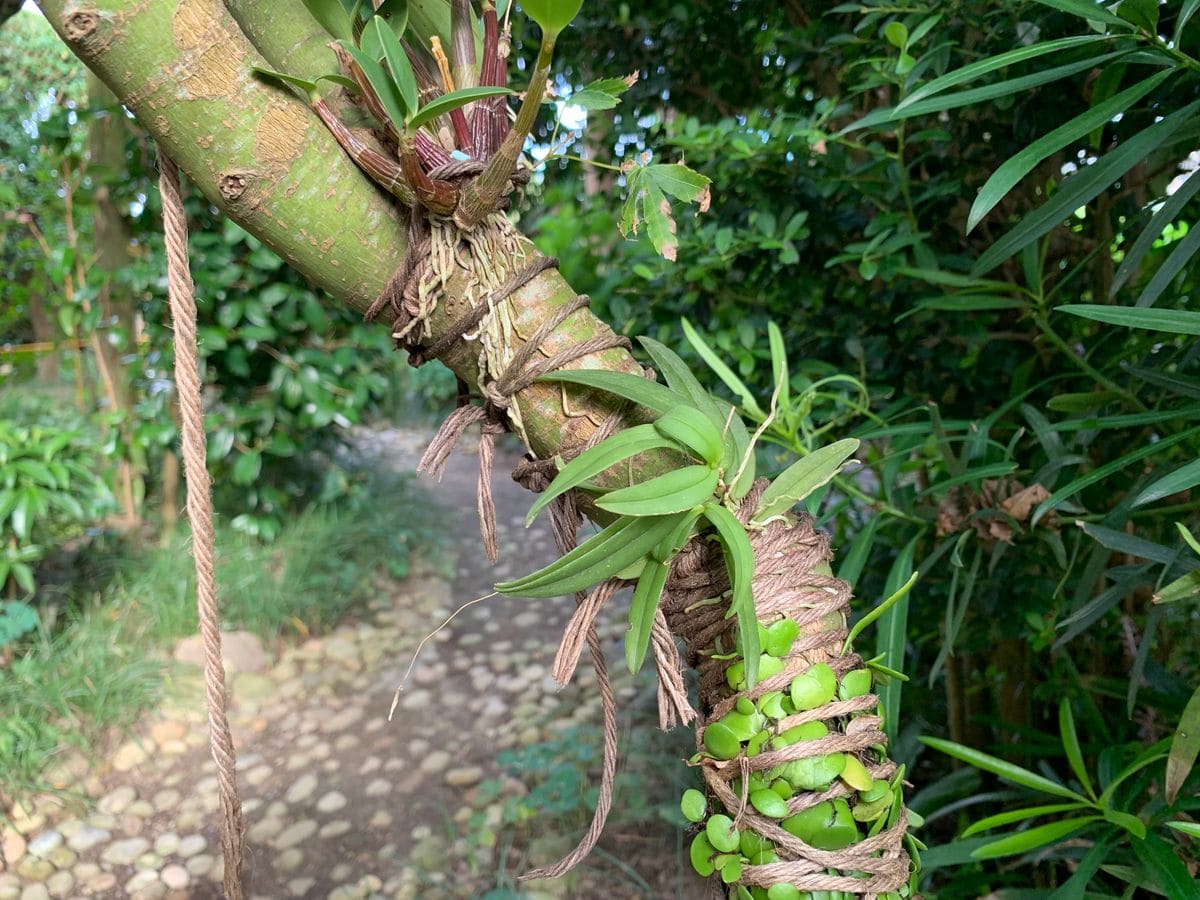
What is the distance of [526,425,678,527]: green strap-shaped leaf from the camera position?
17.1 inches

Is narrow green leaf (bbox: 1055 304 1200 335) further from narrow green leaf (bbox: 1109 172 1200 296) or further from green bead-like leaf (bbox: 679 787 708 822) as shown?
green bead-like leaf (bbox: 679 787 708 822)

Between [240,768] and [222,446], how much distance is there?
0.89 m

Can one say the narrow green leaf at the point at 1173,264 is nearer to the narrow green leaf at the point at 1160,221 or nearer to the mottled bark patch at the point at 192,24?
the narrow green leaf at the point at 1160,221

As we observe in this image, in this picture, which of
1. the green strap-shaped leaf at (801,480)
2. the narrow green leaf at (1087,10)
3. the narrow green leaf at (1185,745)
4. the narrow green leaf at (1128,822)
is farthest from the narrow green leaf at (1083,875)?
the narrow green leaf at (1087,10)

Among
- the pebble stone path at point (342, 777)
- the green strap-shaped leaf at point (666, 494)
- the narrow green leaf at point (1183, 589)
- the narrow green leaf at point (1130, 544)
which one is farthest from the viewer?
the pebble stone path at point (342, 777)

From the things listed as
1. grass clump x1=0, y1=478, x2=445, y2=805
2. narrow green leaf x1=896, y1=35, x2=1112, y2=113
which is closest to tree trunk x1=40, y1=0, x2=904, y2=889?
narrow green leaf x1=896, y1=35, x2=1112, y2=113

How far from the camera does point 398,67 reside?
1.43 ft

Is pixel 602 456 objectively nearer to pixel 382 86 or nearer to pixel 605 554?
pixel 605 554

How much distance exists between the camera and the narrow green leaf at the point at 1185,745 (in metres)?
0.56

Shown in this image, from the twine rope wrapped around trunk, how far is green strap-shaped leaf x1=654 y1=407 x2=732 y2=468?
0.15 ft

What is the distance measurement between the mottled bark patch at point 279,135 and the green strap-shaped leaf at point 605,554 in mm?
269

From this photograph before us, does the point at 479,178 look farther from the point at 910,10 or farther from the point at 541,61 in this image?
the point at 910,10

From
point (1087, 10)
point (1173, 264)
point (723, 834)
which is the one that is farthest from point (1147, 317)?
point (723, 834)

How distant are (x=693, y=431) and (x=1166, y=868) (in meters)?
0.55
